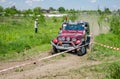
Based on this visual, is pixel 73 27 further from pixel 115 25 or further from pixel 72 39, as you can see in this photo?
pixel 115 25

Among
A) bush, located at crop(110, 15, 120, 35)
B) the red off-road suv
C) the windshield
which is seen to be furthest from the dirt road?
bush, located at crop(110, 15, 120, 35)

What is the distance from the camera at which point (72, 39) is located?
1454cm

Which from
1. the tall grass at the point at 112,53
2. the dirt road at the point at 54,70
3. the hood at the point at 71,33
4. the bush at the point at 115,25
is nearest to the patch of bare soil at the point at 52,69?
the dirt road at the point at 54,70

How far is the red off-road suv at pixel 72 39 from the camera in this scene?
14.4 metres

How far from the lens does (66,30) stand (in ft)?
52.1

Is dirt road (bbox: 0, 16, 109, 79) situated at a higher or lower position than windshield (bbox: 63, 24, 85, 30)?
lower

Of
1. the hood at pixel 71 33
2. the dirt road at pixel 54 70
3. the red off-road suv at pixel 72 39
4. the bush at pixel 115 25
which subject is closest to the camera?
the dirt road at pixel 54 70

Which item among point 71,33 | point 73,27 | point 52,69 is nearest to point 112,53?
point 71,33

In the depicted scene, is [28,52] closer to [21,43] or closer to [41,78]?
[21,43]

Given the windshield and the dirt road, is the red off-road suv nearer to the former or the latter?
the windshield

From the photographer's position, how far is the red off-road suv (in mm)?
14430

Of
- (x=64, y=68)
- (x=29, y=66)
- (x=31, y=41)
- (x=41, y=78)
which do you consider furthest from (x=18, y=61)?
(x=31, y=41)

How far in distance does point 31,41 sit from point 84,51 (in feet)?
17.2

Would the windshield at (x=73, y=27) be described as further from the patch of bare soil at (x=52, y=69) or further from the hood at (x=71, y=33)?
the patch of bare soil at (x=52, y=69)
